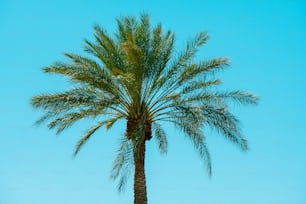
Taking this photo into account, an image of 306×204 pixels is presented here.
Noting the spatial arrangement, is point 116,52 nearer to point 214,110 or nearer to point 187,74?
point 187,74

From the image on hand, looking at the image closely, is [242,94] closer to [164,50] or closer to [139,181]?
[164,50]

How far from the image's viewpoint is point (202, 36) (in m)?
18.3

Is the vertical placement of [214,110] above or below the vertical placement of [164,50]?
below

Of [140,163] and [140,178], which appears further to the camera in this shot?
[140,163]

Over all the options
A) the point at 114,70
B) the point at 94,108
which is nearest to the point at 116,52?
the point at 114,70

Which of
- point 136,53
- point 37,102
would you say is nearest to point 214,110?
point 136,53

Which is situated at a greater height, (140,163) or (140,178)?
(140,163)

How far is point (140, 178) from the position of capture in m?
17.2

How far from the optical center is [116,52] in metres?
17.9

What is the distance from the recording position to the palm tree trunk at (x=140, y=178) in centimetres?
1707

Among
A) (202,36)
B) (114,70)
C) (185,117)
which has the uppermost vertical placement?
(202,36)

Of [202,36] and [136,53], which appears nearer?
[136,53]

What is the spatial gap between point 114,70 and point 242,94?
4564mm

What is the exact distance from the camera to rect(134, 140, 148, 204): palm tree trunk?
56.0 feet
